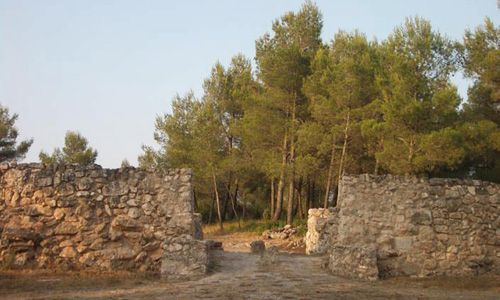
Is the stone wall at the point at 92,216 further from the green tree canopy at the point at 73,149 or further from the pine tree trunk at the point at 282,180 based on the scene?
Answer: the green tree canopy at the point at 73,149

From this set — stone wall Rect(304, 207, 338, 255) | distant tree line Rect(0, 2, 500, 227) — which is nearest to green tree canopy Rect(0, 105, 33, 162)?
distant tree line Rect(0, 2, 500, 227)

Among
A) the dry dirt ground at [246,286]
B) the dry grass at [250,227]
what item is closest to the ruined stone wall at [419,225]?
the dry dirt ground at [246,286]

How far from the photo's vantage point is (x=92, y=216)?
36.6ft

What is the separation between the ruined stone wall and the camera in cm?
1110

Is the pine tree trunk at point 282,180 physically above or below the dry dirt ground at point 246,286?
above

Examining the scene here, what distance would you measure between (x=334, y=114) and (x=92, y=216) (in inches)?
676

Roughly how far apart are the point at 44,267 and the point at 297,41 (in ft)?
77.5

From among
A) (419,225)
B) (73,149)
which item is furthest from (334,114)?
(73,149)

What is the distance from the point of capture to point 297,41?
3164 cm

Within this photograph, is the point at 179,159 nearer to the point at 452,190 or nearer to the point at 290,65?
the point at 290,65

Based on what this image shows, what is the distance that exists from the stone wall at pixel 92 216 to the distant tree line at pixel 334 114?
45.5ft

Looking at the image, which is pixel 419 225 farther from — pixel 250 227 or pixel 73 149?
pixel 73 149

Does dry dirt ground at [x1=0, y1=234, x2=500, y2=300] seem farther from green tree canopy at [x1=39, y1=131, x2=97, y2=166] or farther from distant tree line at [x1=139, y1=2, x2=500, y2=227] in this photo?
green tree canopy at [x1=39, y1=131, x2=97, y2=166]

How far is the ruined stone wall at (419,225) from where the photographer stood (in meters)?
11.1
